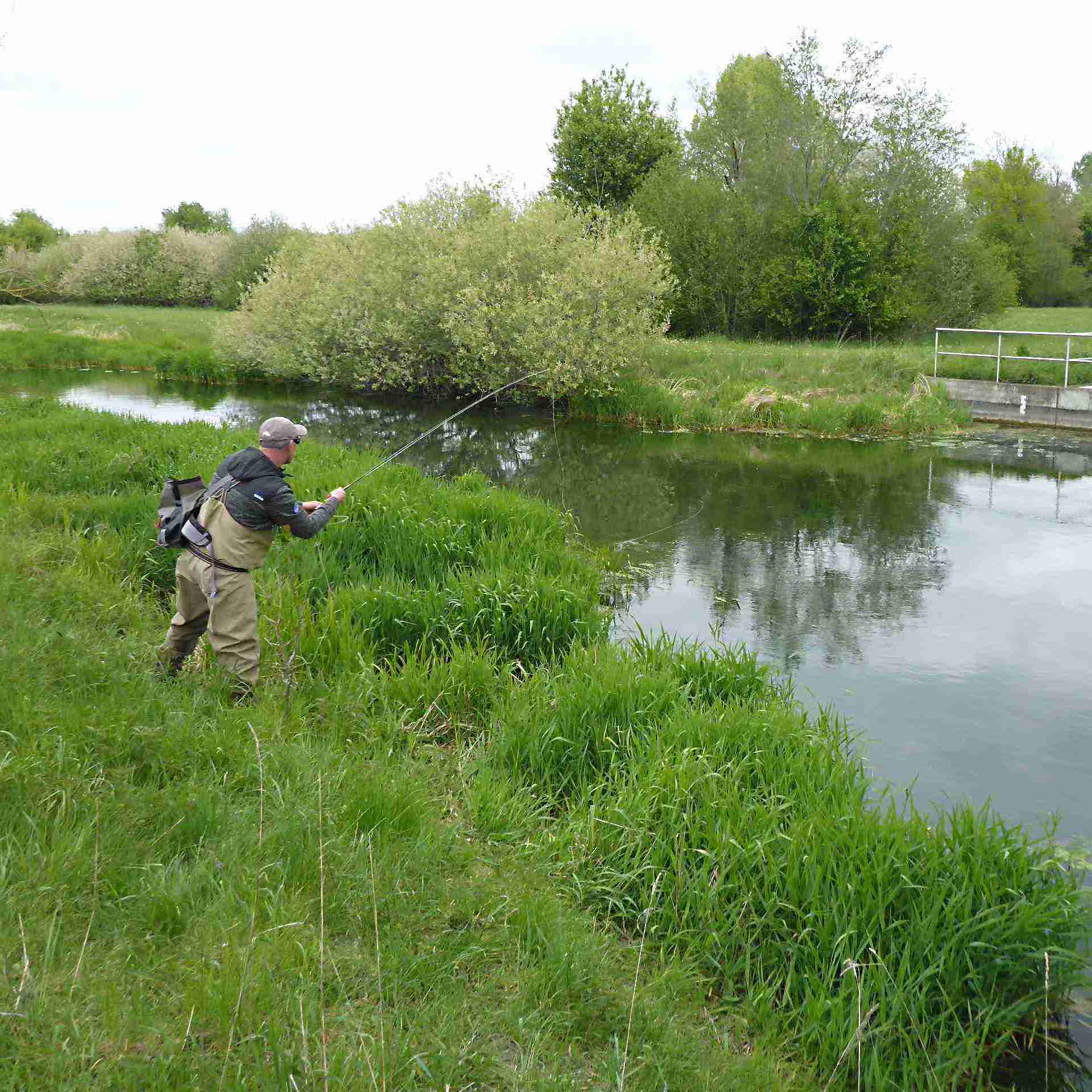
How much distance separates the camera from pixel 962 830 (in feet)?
Answer: 15.3

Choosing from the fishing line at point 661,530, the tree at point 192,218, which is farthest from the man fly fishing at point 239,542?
the tree at point 192,218

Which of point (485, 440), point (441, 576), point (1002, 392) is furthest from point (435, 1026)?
point (1002, 392)

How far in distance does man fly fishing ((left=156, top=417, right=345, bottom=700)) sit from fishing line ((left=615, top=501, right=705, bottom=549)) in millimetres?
6450

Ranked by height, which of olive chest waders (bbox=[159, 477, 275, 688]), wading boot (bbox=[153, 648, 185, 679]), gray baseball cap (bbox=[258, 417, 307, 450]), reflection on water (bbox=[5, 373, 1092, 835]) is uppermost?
gray baseball cap (bbox=[258, 417, 307, 450])

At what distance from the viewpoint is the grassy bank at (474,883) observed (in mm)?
3162

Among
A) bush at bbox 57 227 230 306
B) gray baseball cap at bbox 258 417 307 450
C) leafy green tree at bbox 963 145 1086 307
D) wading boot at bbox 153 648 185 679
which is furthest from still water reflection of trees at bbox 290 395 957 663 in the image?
bush at bbox 57 227 230 306

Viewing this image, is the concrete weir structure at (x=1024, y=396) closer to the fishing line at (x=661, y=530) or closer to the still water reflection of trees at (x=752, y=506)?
the still water reflection of trees at (x=752, y=506)

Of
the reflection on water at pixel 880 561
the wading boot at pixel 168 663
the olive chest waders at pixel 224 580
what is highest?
the olive chest waders at pixel 224 580

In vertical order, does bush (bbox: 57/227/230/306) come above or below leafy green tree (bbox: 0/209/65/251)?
below

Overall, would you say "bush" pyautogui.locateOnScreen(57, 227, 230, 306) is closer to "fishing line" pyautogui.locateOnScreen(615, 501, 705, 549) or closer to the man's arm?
"fishing line" pyautogui.locateOnScreen(615, 501, 705, 549)

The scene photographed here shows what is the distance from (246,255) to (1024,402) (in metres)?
47.0

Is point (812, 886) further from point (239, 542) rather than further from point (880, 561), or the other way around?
point (880, 561)

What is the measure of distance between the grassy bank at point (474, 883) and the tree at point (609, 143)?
38733mm

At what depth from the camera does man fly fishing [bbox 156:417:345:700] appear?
6215 millimetres
